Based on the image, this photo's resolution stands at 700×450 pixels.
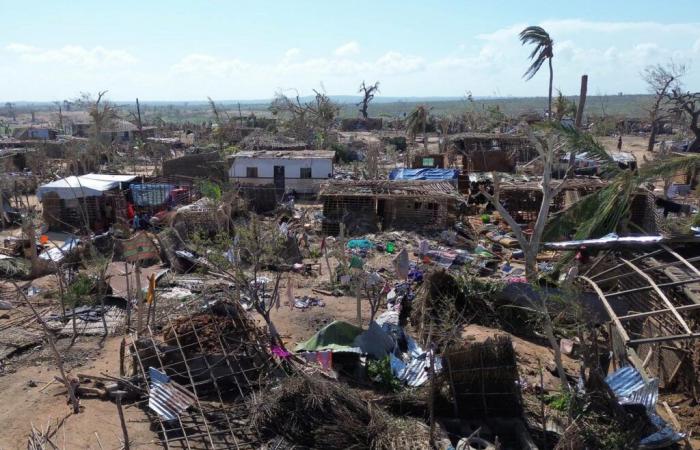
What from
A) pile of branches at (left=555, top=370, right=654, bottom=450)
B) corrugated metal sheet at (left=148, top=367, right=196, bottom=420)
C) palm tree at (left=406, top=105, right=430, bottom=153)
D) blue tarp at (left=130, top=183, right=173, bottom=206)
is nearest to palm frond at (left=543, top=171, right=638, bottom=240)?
pile of branches at (left=555, top=370, right=654, bottom=450)

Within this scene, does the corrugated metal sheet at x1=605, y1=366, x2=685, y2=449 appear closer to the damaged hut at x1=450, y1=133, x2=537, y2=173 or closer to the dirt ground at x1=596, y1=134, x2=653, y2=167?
the damaged hut at x1=450, y1=133, x2=537, y2=173

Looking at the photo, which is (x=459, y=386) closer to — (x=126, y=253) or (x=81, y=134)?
(x=126, y=253)

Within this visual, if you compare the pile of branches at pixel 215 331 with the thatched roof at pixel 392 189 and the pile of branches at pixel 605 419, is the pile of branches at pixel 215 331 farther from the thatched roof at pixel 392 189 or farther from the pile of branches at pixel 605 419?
the thatched roof at pixel 392 189

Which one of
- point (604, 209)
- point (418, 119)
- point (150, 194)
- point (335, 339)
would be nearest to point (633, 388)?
point (604, 209)

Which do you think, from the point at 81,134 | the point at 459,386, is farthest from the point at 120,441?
the point at 81,134

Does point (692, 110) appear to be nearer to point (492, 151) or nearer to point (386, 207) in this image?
point (492, 151)

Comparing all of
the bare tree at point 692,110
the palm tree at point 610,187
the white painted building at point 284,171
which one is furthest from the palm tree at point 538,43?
the bare tree at point 692,110
